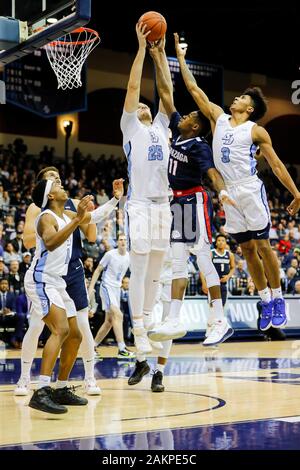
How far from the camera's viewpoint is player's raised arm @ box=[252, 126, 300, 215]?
650cm

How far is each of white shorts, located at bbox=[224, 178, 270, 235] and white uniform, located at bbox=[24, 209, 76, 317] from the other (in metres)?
1.51

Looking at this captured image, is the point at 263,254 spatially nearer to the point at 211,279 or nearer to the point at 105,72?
the point at 211,279

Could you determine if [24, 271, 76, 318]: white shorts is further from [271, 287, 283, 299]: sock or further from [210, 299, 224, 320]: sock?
[271, 287, 283, 299]: sock

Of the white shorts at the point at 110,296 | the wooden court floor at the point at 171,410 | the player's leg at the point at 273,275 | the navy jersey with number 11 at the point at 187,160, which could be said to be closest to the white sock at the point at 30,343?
the wooden court floor at the point at 171,410

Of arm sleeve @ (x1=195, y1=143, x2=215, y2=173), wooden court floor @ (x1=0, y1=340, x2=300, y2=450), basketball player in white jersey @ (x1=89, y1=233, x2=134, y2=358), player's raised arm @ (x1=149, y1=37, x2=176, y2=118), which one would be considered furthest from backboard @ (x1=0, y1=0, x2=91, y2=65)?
basketball player in white jersey @ (x1=89, y1=233, x2=134, y2=358)

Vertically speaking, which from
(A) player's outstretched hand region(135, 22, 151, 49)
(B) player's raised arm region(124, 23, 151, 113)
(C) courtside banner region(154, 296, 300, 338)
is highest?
(A) player's outstretched hand region(135, 22, 151, 49)

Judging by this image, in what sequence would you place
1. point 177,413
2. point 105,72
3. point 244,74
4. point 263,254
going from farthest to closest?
point 244,74
point 105,72
point 263,254
point 177,413

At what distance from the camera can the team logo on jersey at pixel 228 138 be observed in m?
6.85

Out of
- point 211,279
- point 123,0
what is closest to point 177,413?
point 211,279

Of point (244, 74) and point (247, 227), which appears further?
point (244, 74)

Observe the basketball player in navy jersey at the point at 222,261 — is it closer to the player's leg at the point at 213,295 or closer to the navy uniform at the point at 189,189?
the player's leg at the point at 213,295

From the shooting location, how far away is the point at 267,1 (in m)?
21.6

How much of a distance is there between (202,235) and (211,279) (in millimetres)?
470

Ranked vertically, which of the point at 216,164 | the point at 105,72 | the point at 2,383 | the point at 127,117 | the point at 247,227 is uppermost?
the point at 105,72
